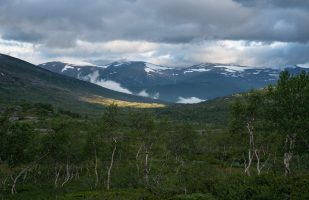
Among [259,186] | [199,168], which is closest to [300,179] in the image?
[259,186]

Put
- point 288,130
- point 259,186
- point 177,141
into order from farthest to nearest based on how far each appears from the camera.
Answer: point 177,141
point 288,130
point 259,186

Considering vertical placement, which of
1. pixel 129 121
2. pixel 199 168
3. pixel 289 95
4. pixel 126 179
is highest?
pixel 289 95

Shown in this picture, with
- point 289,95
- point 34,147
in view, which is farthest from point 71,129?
point 289,95

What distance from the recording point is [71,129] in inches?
4579

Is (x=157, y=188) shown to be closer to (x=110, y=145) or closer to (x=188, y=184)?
(x=188, y=184)

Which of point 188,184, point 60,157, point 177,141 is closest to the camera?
point 188,184

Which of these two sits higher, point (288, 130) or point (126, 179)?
point (288, 130)

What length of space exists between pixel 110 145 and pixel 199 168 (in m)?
28.8

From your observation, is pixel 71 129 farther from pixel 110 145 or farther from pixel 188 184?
pixel 188 184

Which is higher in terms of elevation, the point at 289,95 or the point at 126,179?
the point at 289,95

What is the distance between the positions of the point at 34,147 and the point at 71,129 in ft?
37.4

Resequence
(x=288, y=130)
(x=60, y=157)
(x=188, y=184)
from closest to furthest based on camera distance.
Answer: (x=288, y=130)
(x=188, y=184)
(x=60, y=157)

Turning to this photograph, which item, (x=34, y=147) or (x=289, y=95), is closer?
(x=289, y=95)

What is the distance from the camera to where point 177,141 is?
5896 inches
